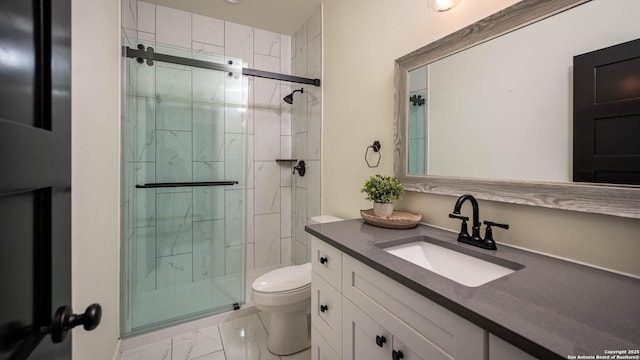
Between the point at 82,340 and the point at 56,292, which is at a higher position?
the point at 56,292

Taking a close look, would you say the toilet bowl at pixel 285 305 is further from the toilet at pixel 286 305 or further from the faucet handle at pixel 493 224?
the faucet handle at pixel 493 224

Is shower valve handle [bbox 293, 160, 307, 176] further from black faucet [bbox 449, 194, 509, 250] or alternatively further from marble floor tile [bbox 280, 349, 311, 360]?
black faucet [bbox 449, 194, 509, 250]

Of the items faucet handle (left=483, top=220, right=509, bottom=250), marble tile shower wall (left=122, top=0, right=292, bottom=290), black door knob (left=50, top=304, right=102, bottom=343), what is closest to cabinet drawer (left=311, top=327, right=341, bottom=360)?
faucet handle (left=483, top=220, right=509, bottom=250)

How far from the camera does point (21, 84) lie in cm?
40

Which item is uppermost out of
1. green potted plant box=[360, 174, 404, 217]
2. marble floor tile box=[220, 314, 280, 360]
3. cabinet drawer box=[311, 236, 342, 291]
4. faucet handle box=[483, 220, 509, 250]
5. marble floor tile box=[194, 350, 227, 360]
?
green potted plant box=[360, 174, 404, 217]

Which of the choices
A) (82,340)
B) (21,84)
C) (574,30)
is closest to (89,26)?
(21,84)

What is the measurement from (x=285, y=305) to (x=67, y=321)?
1.20 metres

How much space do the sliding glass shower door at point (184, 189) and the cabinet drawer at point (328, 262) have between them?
118cm

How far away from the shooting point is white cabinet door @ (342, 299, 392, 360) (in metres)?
0.85

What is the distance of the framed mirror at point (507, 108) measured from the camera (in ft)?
2.66

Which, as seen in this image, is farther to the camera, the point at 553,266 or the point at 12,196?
the point at 553,266

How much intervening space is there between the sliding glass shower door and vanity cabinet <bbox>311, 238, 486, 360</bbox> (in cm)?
119

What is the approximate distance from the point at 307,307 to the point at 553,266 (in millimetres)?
1306

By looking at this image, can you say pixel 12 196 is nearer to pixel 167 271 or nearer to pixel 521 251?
pixel 521 251
